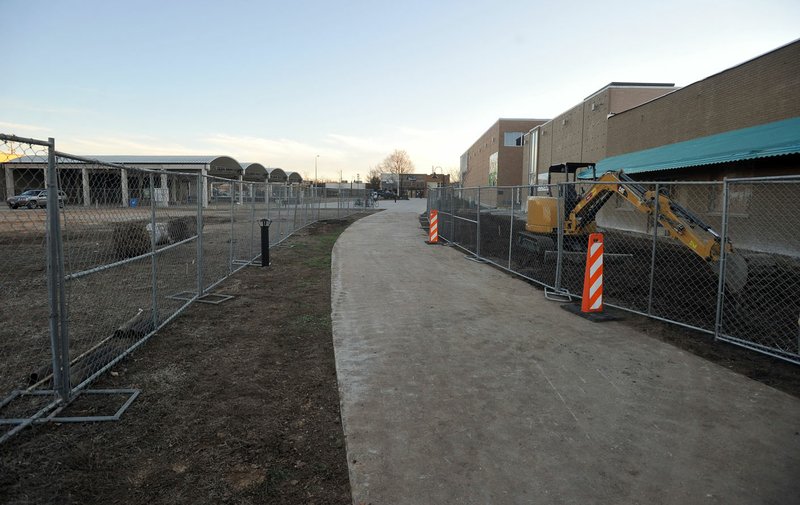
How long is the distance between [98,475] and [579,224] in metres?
11.8

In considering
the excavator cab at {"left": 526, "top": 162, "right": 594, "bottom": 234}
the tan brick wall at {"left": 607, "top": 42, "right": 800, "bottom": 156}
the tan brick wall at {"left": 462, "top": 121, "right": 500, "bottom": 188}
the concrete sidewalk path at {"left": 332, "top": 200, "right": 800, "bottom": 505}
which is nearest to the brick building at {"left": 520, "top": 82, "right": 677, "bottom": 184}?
the tan brick wall at {"left": 607, "top": 42, "right": 800, "bottom": 156}

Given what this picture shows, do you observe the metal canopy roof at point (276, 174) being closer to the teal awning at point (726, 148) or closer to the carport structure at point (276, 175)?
the carport structure at point (276, 175)

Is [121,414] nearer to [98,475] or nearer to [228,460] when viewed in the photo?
[98,475]

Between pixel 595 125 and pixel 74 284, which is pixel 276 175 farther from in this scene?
pixel 74 284

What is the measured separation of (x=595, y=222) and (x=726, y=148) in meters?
5.21

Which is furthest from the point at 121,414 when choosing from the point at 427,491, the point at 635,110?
the point at 635,110

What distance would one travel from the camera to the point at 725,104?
53.5 ft

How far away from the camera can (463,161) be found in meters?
102

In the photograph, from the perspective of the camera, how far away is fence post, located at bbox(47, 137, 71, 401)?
12.4 ft

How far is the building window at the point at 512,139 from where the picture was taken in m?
55.2

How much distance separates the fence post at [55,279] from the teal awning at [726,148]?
546 inches

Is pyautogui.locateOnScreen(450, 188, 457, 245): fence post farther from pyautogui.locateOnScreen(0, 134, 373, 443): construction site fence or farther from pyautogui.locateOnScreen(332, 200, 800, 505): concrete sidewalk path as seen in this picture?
pyautogui.locateOnScreen(332, 200, 800, 505): concrete sidewalk path

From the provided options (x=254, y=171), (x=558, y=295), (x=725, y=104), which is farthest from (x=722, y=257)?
(x=254, y=171)

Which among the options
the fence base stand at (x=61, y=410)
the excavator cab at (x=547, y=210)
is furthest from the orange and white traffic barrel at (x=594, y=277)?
the fence base stand at (x=61, y=410)
